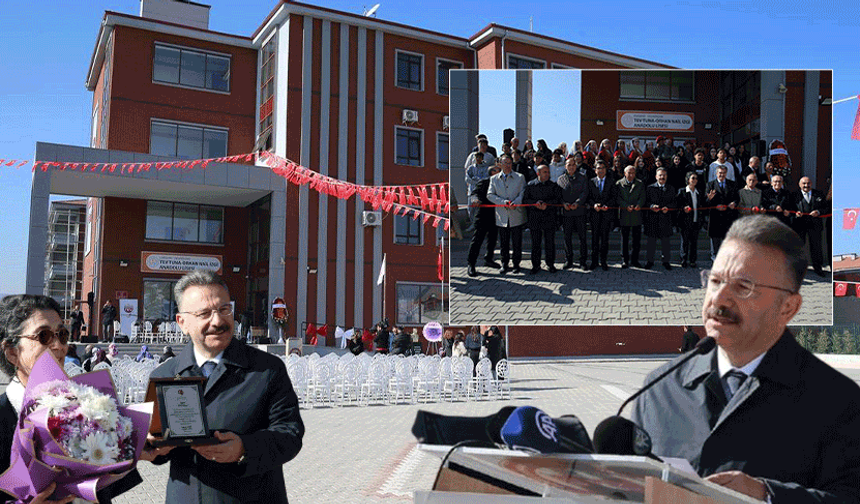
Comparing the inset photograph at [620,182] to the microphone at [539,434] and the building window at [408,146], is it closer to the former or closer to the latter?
Answer: the microphone at [539,434]

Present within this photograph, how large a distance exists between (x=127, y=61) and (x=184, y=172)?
6.95m

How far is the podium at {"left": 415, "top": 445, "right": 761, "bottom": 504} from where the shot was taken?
5.02ft

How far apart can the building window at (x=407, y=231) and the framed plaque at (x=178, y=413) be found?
1353 inches

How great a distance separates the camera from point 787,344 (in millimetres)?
2346

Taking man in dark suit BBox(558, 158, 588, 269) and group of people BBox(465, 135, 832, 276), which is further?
man in dark suit BBox(558, 158, 588, 269)

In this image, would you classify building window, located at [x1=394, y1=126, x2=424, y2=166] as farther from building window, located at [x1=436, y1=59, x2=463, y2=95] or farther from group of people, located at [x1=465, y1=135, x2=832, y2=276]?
group of people, located at [x1=465, y1=135, x2=832, y2=276]

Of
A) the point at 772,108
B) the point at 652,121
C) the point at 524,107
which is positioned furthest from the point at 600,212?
the point at 772,108

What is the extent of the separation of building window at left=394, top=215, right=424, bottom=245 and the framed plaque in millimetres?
34370

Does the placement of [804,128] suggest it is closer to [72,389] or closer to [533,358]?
[72,389]

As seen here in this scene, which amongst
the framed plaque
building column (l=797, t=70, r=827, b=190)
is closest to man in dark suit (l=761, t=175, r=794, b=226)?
building column (l=797, t=70, r=827, b=190)

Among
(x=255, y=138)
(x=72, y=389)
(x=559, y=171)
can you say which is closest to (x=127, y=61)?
(x=255, y=138)

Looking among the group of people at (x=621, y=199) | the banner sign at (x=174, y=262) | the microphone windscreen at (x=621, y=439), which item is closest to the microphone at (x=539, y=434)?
the microphone windscreen at (x=621, y=439)

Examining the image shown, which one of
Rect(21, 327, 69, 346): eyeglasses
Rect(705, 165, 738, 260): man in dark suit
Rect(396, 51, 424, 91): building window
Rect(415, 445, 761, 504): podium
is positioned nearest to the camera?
Rect(415, 445, 761, 504): podium

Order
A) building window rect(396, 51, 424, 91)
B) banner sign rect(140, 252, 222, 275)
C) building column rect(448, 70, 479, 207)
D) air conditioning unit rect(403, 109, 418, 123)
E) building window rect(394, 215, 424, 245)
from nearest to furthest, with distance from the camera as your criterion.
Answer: building column rect(448, 70, 479, 207) → banner sign rect(140, 252, 222, 275) → air conditioning unit rect(403, 109, 418, 123) → building window rect(396, 51, 424, 91) → building window rect(394, 215, 424, 245)
